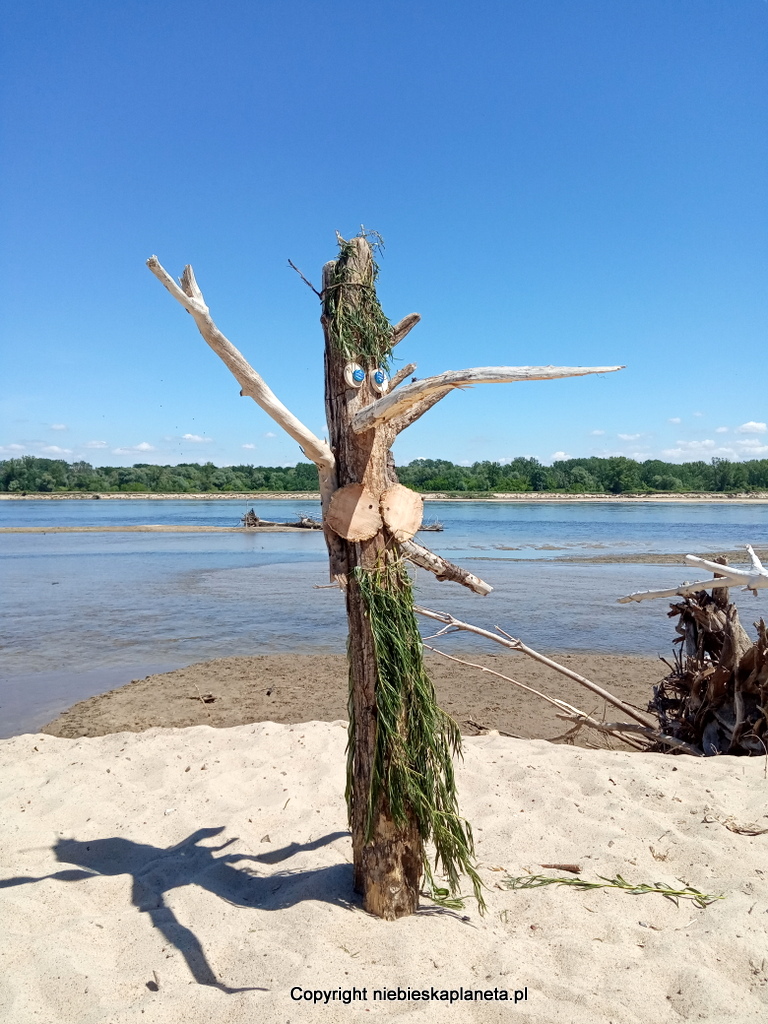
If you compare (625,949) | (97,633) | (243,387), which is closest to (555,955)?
(625,949)

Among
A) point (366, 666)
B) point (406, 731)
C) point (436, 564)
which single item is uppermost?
point (436, 564)

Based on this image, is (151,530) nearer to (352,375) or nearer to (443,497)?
(352,375)

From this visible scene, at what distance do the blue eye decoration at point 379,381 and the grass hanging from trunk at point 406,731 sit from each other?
0.85 meters

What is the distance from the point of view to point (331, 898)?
3.30 meters

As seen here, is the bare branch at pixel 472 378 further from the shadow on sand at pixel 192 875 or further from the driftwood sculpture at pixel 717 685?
the driftwood sculpture at pixel 717 685

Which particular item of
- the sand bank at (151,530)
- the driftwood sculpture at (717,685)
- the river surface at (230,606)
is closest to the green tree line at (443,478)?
the sand bank at (151,530)

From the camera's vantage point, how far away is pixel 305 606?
1454 centimetres

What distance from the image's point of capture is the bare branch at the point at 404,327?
11.4 feet

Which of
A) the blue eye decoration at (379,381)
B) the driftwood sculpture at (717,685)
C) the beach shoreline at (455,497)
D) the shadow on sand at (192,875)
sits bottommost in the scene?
the shadow on sand at (192,875)

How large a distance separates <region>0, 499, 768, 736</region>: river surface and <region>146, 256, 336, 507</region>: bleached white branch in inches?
62.4

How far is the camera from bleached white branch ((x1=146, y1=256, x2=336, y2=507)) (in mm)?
2936

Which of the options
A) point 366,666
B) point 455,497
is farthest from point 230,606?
point 455,497

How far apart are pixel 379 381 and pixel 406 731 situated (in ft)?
5.41

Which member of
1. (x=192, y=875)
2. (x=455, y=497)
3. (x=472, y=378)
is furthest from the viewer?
(x=455, y=497)
